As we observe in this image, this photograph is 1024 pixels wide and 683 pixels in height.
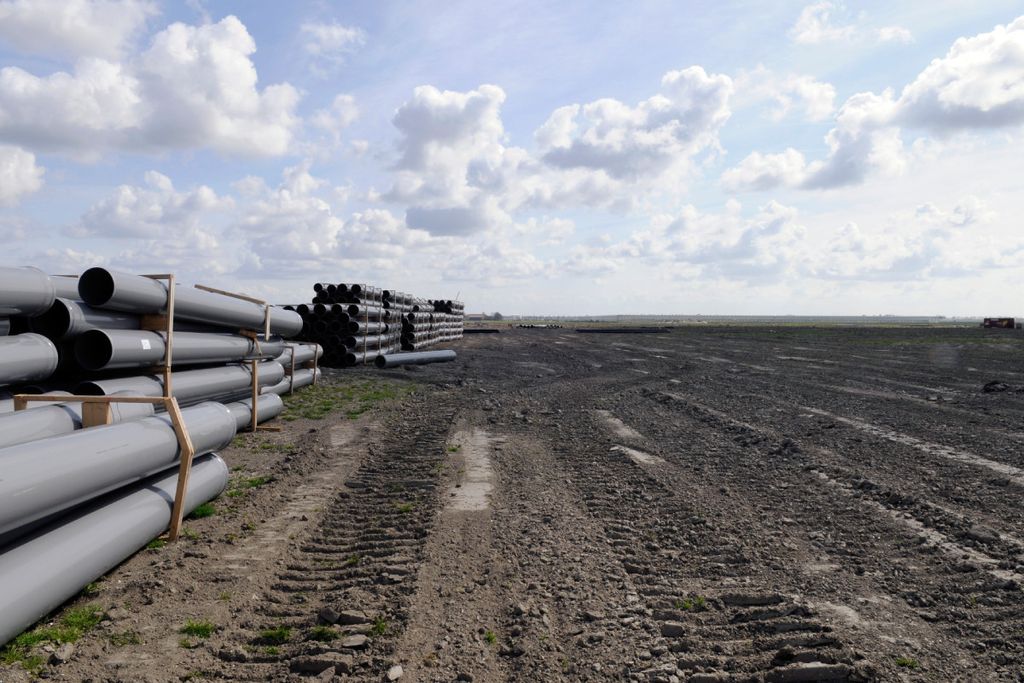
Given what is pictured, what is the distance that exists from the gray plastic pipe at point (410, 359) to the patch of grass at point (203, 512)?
1505 cm

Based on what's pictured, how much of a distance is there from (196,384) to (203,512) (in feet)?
10.4

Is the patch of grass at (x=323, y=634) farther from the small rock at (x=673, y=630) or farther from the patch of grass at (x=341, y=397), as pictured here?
the patch of grass at (x=341, y=397)

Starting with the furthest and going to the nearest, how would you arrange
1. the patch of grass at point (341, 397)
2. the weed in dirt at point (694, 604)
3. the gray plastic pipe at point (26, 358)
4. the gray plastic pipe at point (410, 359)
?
the gray plastic pipe at point (410, 359)
the patch of grass at point (341, 397)
the gray plastic pipe at point (26, 358)
the weed in dirt at point (694, 604)

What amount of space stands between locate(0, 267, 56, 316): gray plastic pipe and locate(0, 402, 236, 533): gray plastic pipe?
180cm

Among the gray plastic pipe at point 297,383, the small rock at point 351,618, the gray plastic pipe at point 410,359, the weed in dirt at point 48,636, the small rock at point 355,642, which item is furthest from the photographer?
the gray plastic pipe at point 410,359

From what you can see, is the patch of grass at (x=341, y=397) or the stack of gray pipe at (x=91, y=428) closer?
the stack of gray pipe at (x=91, y=428)

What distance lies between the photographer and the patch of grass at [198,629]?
3828mm

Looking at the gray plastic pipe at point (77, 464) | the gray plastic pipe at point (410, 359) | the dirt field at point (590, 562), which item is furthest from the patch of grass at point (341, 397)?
the gray plastic pipe at point (77, 464)

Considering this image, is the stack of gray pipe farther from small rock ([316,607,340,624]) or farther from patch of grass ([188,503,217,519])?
small rock ([316,607,340,624])

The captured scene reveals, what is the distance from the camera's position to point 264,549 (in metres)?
5.17

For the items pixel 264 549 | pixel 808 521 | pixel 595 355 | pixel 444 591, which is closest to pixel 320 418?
pixel 264 549

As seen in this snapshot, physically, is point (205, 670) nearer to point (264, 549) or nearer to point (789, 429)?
point (264, 549)

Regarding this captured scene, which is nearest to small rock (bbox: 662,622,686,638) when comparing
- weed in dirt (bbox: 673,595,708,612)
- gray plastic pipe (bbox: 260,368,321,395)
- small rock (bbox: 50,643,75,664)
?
weed in dirt (bbox: 673,595,708,612)

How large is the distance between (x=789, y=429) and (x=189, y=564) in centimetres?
911
